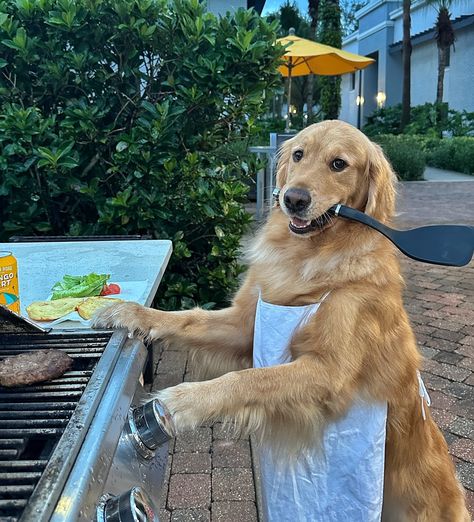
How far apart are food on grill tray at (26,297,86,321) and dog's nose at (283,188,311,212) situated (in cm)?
85

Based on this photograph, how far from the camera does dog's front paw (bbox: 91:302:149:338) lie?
183 cm

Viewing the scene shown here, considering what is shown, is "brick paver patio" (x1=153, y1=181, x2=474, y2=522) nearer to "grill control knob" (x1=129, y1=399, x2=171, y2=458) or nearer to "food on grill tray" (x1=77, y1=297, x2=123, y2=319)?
"food on grill tray" (x1=77, y1=297, x2=123, y2=319)

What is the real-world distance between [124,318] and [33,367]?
556 millimetres

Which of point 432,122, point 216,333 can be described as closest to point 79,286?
point 216,333

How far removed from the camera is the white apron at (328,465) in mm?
1898

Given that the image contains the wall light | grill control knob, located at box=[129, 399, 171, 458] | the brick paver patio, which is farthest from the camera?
the wall light

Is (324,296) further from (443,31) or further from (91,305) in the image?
(443,31)

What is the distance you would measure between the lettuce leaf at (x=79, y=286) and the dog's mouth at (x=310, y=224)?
81cm

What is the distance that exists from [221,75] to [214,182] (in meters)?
0.85

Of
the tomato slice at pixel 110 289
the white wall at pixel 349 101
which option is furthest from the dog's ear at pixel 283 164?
the white wall at pixel 349 101

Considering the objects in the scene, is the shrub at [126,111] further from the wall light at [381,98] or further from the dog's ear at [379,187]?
the wall light at [381,98]

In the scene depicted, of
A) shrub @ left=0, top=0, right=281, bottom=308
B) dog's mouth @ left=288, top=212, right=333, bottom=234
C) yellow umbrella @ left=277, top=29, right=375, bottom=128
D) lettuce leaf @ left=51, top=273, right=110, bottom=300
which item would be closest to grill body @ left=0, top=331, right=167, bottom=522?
lettuce leaf @ left=51, top=273, right=110, bottom=300

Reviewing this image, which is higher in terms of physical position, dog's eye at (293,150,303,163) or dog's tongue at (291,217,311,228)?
dog's eye at (293,150,303,163)

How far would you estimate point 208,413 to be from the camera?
174 centimetres
